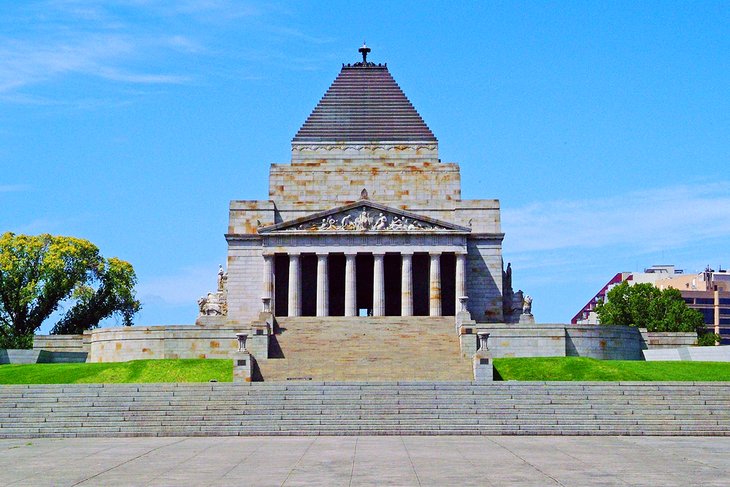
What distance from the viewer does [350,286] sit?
72438mm

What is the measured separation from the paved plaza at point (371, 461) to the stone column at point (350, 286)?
3560cm

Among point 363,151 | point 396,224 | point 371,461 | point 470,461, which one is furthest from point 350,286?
point 470,461

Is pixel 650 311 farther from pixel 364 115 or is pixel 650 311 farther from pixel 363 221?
pixel 363 221

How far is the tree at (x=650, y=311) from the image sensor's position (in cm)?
9894

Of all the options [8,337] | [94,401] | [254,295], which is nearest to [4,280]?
[8,337]

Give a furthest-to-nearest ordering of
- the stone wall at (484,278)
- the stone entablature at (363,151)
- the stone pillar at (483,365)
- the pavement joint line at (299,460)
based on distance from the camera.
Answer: the stone entablature at (363,151)
the stone wall at (484,278)
the stone pillar at (483,365)
the pavement joint line at (299,460)

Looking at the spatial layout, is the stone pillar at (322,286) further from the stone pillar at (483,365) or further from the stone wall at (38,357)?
the stone pillar at (483,365)

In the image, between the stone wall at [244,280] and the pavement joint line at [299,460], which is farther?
the stone wall at [244,280]

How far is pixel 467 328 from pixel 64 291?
43.5m

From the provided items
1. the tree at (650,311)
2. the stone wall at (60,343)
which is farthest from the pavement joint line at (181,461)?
the tree at (650,311)

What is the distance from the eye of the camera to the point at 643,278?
598ft

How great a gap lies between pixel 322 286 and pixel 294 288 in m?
1.98

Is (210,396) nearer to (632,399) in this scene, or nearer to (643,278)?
(632,399)

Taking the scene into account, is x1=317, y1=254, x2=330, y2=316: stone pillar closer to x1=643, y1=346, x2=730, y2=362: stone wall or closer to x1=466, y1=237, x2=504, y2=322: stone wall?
x1=466, y1=237, x2=504, y2=322: stone wall
